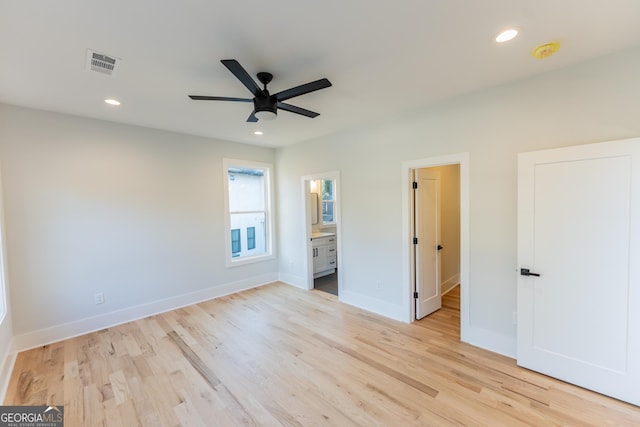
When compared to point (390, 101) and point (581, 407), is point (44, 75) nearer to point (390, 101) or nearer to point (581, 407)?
point (390, 101)

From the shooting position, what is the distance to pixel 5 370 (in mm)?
2467

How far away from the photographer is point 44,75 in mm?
2275

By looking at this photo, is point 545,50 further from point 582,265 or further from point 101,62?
point 101,62

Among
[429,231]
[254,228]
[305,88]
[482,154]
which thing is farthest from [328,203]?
[305,88]

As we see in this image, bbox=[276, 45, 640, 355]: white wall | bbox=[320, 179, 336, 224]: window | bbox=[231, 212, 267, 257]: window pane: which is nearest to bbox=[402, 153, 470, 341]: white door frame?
bbox=[276, 45, 640, 355]: white wall

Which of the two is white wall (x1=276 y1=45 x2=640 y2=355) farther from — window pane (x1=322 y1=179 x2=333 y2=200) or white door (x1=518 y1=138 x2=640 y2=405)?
window pane (x1=322 y1=179 x2=333 y2=200)

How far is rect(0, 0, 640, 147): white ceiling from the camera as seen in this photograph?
1.57m

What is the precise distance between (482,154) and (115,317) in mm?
4997

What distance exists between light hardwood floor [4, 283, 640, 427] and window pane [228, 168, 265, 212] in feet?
7.53

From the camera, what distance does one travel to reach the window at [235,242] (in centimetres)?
506

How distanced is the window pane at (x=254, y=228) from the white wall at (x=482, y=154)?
1.65m

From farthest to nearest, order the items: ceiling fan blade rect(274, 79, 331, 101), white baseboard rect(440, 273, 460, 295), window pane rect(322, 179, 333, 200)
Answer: window pane rect(322, 179, 333, 200) → white baseboard rect(440, 273, 460, 295) → ceiling fan blade rect(274, 79, 331, 101)

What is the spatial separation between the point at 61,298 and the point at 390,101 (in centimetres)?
457

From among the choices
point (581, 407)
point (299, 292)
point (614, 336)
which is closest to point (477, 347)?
point (581, 407)
